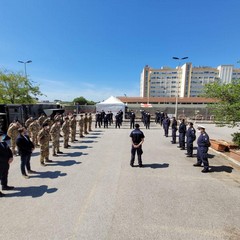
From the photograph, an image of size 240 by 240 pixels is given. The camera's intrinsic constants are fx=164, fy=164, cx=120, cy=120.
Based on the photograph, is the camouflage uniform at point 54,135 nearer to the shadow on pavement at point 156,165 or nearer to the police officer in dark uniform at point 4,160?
the police officer in dark uniform at point 4,160

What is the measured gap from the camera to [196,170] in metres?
6.07

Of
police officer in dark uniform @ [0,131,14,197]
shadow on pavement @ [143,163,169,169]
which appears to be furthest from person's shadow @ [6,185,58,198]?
shadow on pavement @ [143,163,169,169]

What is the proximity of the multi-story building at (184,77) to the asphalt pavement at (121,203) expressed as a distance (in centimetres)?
9258

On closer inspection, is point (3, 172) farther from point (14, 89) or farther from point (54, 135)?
point (14, 89)

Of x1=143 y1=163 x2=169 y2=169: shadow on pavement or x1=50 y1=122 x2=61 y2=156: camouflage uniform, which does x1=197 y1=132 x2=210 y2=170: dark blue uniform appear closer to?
x1=143 y1=163 x2=169 y2=169: shadow on pavement

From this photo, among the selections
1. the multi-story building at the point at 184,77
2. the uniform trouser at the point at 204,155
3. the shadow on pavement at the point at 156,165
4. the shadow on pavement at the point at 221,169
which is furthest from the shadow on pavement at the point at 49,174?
the multi-story building at the point at 184,77

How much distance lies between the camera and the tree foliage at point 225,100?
740 cm

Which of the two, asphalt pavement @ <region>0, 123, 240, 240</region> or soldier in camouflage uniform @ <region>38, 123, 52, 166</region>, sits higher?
soldier in camouflage uniform @ <region>38, 123, 52, 166</region>

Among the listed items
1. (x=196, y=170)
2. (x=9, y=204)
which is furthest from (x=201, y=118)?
(x=9, y=204)

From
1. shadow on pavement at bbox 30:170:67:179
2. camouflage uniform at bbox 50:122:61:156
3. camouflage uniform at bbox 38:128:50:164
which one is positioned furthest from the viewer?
camouflage uniform at bbox 50:122:61:156

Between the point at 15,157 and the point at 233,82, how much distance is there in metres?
10.6

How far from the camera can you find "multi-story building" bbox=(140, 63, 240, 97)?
9538cm

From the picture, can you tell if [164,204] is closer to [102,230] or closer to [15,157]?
[102,230]

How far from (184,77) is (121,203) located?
102999 mm
